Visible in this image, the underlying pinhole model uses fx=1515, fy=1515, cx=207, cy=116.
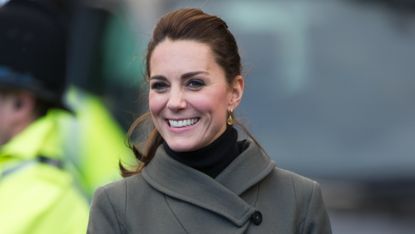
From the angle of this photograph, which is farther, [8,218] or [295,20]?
[295,20]

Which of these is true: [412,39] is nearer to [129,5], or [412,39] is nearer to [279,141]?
[279,141]

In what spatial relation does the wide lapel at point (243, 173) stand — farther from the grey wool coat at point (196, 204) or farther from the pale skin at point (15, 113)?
the pale skin at point (15, 113)

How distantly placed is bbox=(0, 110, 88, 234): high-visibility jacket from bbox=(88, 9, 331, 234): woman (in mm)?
616

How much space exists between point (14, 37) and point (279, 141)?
2865mm

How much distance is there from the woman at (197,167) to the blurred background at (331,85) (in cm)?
357

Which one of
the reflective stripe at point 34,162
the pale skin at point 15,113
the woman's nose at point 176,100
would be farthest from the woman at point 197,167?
the pale skin at point 15,113

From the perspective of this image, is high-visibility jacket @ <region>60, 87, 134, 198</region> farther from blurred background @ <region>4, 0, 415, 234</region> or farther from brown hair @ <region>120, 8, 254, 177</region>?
brown hair @ <region>120, 8, 254, 177</region>

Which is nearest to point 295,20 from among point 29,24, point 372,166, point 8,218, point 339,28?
point 339,28

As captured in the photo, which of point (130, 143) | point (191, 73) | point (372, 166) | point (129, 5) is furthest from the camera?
point (129, 5)

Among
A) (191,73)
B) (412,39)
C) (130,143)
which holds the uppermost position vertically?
(191,73)

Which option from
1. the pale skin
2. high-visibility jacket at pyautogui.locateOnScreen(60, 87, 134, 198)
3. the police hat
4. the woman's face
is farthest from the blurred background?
the woman's face

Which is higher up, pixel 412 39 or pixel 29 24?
pixel 29 24

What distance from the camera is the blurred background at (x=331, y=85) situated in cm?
780

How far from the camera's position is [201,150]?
13.1 feet
